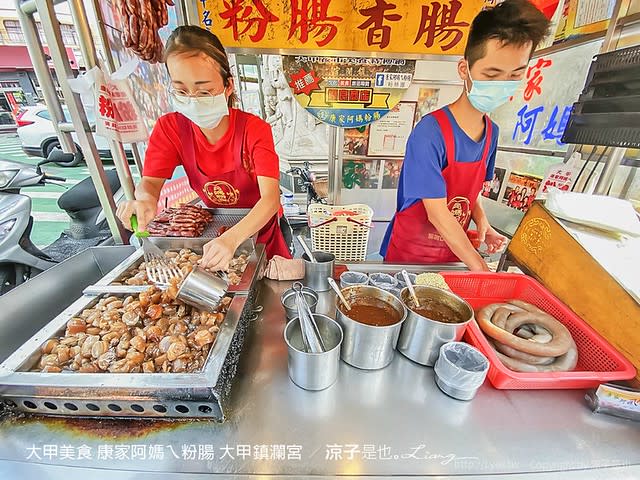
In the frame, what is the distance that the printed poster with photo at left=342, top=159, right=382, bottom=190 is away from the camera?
4113 mm

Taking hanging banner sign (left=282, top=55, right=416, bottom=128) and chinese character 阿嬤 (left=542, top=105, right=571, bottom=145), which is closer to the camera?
chinese character 阿嬤 (left=542, top=105, right=571, bottom=145)

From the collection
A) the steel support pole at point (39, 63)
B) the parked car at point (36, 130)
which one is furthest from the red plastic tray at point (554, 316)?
the parked car at point (36, 130)

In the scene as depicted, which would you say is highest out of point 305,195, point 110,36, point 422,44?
point 422,44

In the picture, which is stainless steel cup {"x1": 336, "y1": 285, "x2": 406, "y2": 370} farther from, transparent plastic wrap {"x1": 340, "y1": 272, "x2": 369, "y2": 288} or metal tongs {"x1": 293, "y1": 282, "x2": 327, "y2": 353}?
transparent plastic wrap {"x1": 340, "y1": 272, "x2": 369, "y2": 288}

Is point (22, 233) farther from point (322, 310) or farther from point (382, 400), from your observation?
point (382, 400)

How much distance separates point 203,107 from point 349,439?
1.69m

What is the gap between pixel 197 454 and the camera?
77 centimetres

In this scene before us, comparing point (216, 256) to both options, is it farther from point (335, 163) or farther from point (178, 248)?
point (335, 163)

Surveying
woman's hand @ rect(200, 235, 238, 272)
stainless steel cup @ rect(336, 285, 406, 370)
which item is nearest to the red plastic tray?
stainless steel cup @ rect(336, 285, 406, 370)

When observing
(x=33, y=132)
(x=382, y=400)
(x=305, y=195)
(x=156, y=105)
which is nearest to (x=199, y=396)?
(x=382, y=400)

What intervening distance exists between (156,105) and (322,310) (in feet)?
6.79

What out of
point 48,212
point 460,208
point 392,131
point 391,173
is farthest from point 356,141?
point 48,212

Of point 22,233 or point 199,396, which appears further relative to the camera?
point 22,233

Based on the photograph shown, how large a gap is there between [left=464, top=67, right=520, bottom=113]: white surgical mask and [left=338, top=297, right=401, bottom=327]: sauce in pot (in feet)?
4.26
